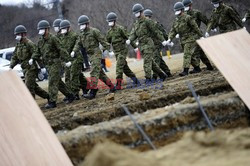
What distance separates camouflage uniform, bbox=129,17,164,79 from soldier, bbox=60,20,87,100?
1.34 meters

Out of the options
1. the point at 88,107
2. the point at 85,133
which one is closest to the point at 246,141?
the point at 85,133

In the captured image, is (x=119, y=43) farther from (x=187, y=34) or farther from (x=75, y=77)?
(x=187, y=34)

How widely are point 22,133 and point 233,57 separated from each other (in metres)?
3.04

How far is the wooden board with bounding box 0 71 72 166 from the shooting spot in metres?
5.40

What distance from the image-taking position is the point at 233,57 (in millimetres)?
6922

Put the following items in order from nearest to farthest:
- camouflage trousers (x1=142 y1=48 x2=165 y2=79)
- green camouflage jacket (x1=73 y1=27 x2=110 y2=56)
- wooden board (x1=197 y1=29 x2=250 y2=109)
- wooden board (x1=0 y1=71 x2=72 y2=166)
→ wooden board (x1=0 y1=71 x2=72 y2=166) → wooden board (x1=197 y1=29 x2=250 y2=109) → green camouflage jacket (x1=73 y1=27 x2=110 y2=56) → camouflage trousers (x1=142 y1=48 x2=165 y2=79)

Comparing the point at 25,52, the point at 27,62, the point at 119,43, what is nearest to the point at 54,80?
the point at 27,62

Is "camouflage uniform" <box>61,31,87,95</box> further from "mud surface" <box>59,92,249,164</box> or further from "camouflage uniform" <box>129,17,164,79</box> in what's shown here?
"mud surface" <box>59,92,249,164</box>

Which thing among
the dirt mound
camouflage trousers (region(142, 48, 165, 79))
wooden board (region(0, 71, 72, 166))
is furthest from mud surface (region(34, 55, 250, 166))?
camouflage trousers (region(142, 48, 165, 79))

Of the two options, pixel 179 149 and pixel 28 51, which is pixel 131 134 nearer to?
pixel 179 149

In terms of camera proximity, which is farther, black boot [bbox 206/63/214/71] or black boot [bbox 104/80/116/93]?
black boot [bbox 206/63/214/71]

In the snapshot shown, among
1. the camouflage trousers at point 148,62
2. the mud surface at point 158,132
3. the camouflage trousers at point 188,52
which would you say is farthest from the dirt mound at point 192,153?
the camouflage trousers at point 188,52

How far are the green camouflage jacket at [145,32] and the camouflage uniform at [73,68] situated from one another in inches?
52.2

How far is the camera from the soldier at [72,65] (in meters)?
10.8
